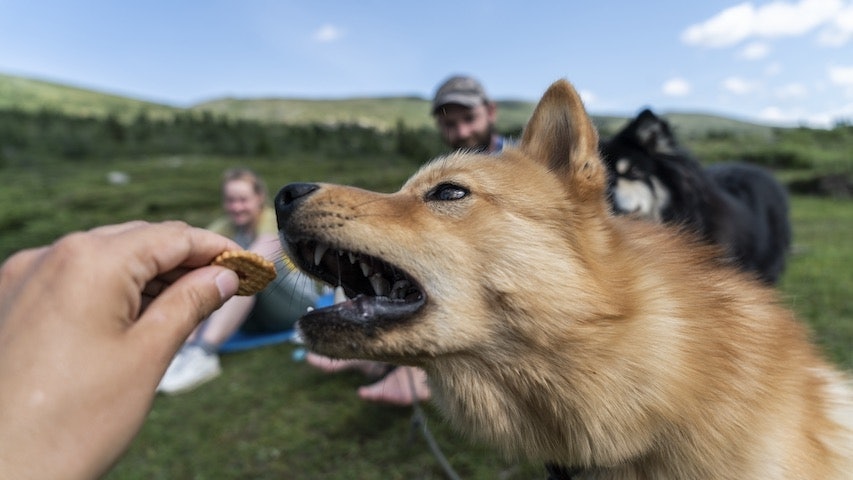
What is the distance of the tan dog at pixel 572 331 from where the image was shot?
5.97 feet

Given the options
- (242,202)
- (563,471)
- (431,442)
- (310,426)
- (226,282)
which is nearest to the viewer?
(226,282)

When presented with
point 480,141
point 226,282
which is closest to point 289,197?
point 226,282

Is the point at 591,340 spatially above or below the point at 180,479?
above

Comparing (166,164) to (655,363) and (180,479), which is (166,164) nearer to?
(180,479)

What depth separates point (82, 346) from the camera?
121 centimetres

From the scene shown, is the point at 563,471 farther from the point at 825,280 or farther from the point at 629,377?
the point at 825,280

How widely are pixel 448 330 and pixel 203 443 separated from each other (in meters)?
3.53

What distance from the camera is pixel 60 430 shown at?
45.8 inches

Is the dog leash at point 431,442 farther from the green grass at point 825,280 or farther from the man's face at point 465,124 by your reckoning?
the man's face at point 465,124

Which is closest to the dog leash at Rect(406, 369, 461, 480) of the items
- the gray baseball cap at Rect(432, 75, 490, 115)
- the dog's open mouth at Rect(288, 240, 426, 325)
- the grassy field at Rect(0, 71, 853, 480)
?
the grassy field at Rect(0, 71, 853, 480)

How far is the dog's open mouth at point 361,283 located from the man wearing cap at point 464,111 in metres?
3.27

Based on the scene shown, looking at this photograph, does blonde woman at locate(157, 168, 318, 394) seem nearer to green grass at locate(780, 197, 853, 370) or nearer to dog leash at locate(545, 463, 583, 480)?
dog leash at locate(545, 463, 583, 480)

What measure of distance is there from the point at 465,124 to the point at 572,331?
12.3ft

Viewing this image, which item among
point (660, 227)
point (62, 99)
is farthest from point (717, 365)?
point (62, 99)
